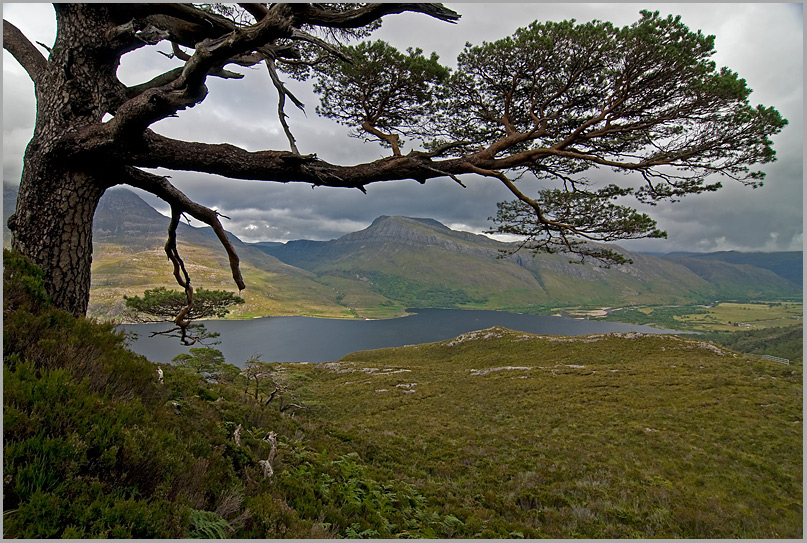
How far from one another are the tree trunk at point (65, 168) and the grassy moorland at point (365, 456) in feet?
1.21

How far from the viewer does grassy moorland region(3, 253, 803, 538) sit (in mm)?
2824

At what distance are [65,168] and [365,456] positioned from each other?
903 cm

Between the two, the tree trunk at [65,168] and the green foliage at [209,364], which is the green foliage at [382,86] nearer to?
the tree trunk at [65,168]

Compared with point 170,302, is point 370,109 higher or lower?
higher

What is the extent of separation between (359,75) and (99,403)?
692cm

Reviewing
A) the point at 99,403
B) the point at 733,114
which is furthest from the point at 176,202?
the point at 733,114

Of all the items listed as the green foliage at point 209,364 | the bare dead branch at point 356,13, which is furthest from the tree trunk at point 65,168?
the green foliage at point 209,364

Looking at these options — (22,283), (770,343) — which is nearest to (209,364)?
(22,283)

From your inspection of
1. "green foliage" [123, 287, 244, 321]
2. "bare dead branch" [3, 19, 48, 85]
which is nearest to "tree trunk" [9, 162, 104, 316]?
"bare dead branch" [3, 19, 48, 85]

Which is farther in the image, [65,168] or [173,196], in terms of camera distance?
[173,196]

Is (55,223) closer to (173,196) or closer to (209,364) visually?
(173,196)

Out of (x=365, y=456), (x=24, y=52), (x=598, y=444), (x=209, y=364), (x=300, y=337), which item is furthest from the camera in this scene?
(x=300, y=337)

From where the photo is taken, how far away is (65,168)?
4402 millimetres

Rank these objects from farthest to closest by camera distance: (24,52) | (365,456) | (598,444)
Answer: (598,444)
(365,456)
(24,52)
